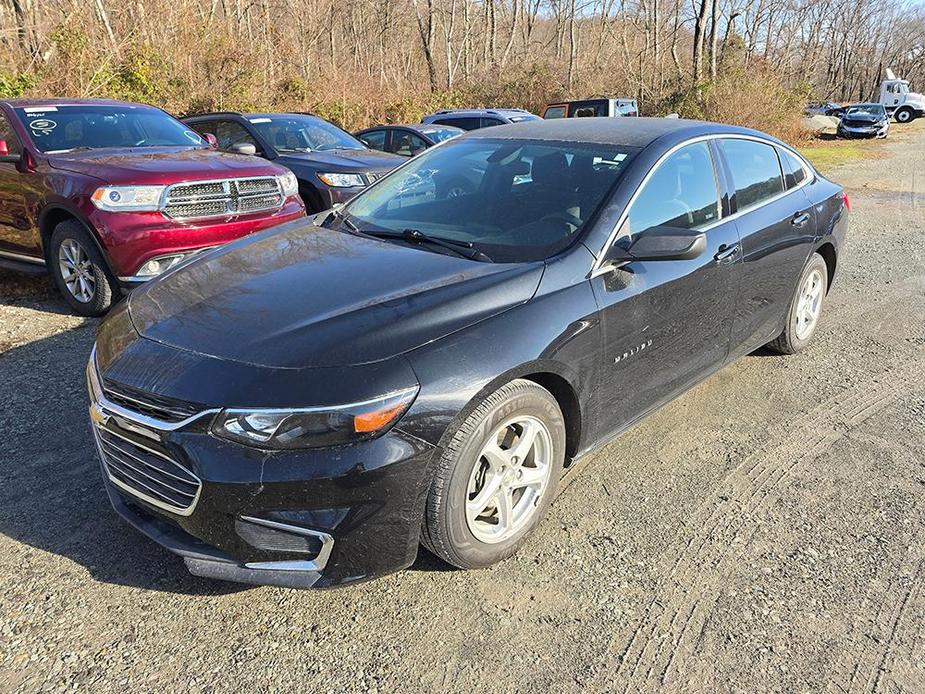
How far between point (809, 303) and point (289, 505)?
4.20 m

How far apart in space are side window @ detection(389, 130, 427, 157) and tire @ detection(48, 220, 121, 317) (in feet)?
25.4

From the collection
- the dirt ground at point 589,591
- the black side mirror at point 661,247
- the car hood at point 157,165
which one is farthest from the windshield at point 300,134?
the black side mirror at point 661,247

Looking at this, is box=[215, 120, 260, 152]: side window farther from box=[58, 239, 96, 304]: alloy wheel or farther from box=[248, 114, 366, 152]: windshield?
box=[58, 239, 96, 304]: alloy wheel

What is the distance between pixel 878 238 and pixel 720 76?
711 inches

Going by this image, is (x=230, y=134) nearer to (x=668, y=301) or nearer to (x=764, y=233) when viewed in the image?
(x=764, y=233)

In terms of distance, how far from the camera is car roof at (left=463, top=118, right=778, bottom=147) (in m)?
3.67

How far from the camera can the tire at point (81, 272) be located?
17.9 ft

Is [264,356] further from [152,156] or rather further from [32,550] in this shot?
[152,156]

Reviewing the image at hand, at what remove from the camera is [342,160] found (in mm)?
8781

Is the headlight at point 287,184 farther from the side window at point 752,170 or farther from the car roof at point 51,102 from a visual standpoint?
the side window at point 752,170

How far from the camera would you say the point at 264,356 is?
7.95 ft

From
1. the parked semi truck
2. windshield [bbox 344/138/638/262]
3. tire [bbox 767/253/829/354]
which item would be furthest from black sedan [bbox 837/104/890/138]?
windshield [bbox 344/138/638/262]

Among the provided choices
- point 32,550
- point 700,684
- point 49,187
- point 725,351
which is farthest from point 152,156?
point 700,684

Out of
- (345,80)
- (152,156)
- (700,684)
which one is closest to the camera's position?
(700,684)
